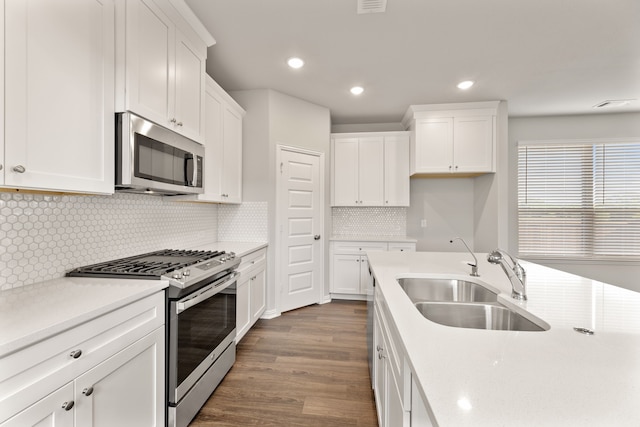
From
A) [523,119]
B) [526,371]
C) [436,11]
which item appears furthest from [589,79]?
[526,371]

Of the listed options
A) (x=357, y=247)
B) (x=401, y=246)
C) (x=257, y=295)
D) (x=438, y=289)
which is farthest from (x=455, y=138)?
(x=257, y=295)

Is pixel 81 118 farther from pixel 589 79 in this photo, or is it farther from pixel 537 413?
pixel 589 79

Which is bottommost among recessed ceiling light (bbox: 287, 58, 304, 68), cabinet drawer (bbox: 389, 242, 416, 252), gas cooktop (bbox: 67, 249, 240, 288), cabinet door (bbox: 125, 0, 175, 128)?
cabinet drawer (bbox: 389, 242, 416, 252)

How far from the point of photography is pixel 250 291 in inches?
113

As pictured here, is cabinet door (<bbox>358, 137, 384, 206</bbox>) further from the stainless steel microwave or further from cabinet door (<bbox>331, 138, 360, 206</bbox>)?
the stainless steel microwave

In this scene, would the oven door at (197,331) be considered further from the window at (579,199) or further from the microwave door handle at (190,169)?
the window at (579,199)

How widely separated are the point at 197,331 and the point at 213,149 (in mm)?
1675

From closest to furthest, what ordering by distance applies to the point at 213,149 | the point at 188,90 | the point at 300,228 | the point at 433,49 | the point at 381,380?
1. the point at 381,380
2. the point at 188,90
3. the point at 433,49
4. the point at 213,149
5. the point at 300,228

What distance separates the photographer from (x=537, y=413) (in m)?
0.52

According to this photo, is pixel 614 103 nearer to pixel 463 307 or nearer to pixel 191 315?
pixel 463 307

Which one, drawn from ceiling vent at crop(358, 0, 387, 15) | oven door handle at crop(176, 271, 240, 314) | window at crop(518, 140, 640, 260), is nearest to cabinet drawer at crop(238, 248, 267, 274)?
oven door handle at crop(176, 271, 240, 314)

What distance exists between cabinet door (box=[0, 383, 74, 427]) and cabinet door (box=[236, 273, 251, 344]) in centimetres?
154

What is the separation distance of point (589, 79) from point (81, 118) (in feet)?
14.9

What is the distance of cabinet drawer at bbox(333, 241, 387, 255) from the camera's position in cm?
409
